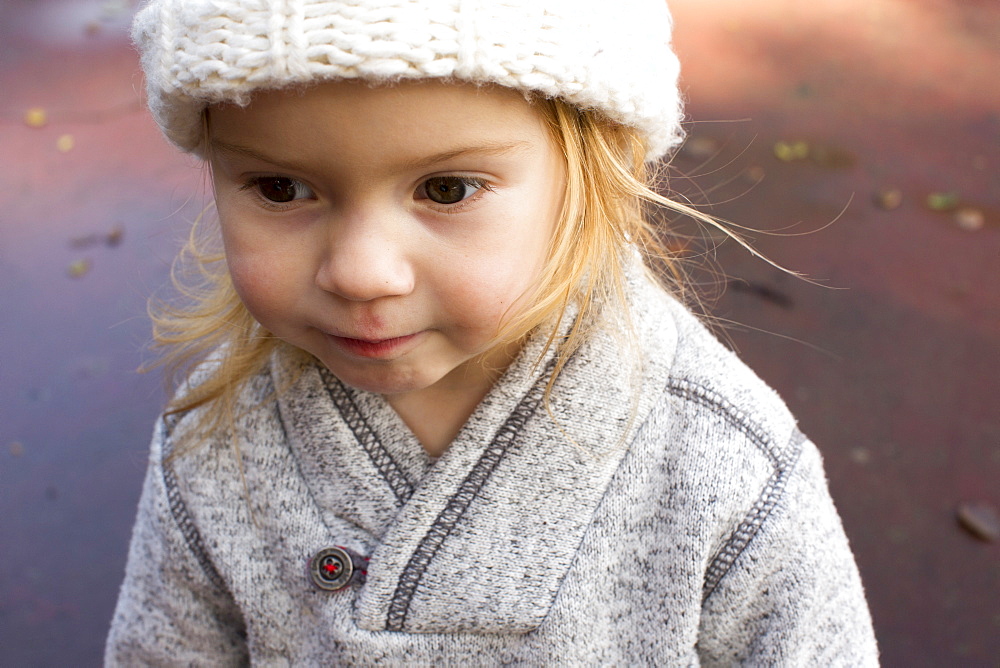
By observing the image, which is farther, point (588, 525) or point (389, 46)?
point (588, 525)

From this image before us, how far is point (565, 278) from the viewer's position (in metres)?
0.98

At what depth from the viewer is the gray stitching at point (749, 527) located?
1021mm

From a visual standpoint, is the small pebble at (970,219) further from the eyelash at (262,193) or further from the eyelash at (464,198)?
the eyelash at (262,193)

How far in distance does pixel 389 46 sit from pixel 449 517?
557mm

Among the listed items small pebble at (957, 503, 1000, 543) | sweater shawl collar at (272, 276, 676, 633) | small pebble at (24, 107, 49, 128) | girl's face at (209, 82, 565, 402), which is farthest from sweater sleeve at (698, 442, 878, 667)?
small pebble at (24, 107, 49, 128)

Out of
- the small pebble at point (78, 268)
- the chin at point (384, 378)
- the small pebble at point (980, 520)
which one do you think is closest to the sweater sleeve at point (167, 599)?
the chin at point (384, 378)

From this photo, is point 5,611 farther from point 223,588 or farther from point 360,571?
point 360,571

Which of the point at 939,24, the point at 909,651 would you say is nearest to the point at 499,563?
the point at 909,651

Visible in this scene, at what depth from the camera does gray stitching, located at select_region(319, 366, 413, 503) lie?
1104 millimetres

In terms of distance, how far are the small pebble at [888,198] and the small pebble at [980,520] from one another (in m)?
1.15

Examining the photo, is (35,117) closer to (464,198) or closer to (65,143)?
(65,143)

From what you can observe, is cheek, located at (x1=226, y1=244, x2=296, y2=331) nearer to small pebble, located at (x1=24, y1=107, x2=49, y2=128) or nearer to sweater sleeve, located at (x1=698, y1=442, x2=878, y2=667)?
sweater sleeve, located at (x1=698, y1=442, x2=878, y2=667)

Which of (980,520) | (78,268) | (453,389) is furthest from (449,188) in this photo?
(78,268)

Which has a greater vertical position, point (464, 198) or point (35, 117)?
point (464, 198)
